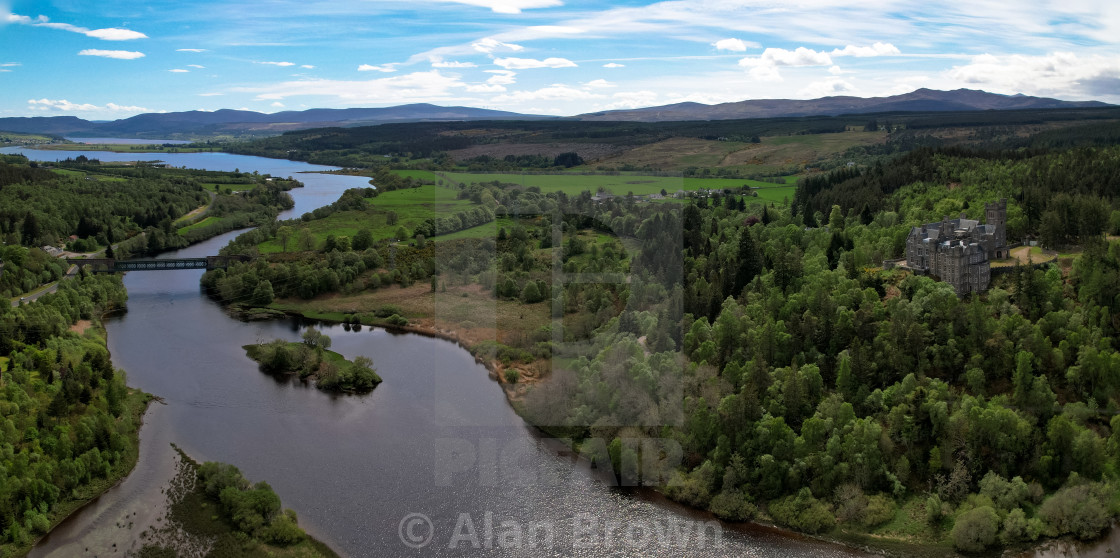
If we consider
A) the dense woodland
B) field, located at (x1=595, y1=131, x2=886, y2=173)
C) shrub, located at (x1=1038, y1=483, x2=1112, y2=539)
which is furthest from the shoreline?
the dense woodland

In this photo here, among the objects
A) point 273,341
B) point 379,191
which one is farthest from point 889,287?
point 379,191

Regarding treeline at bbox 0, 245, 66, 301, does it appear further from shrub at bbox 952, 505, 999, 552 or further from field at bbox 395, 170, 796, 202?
shrub at bbox 952, 505, 999, 552

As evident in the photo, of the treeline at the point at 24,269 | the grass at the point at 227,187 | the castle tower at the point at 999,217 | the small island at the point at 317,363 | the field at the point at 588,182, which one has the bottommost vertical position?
the small island at the point at 317,363

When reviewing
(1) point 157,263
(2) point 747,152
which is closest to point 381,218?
(1) point 157,263

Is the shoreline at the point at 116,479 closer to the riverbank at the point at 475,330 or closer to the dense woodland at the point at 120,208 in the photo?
the riverbank at the point at 475,330

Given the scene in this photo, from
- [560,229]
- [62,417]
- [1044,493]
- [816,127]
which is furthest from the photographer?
[816,127]

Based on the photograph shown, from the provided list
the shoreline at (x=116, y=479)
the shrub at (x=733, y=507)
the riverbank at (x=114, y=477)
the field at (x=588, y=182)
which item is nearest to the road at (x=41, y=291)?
the shoreline at (x=116, y=479)

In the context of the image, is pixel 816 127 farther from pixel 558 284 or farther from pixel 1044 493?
pixel 1044 493
